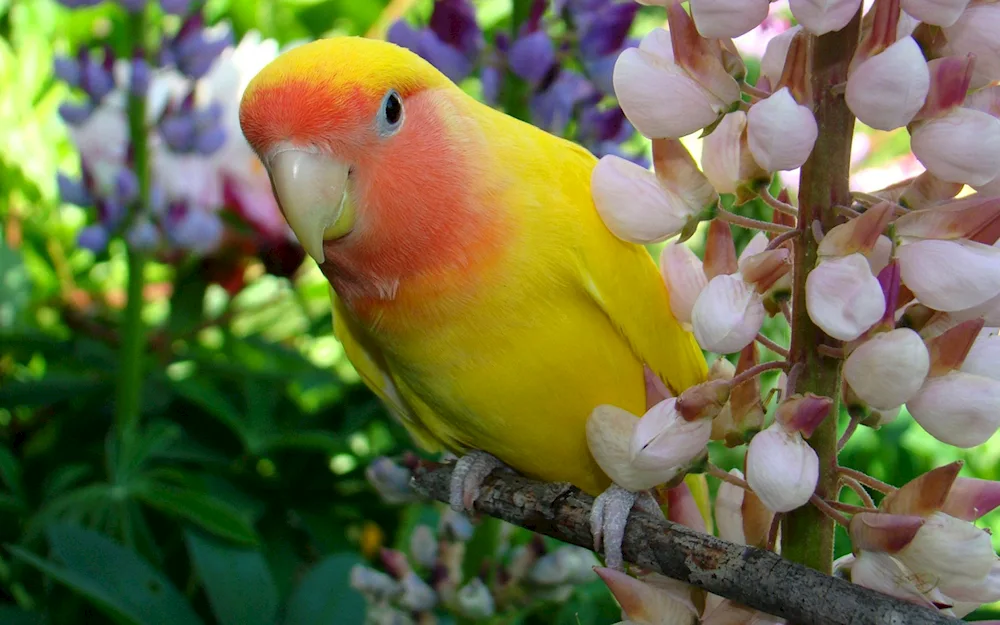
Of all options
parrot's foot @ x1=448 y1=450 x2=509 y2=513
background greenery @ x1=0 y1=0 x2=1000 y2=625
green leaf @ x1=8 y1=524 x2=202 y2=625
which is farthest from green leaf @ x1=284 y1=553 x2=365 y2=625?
parrot's foot @ x1=448 y1=450 x2=509 y2=513

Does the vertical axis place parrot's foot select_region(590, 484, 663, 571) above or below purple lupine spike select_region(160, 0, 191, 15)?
below

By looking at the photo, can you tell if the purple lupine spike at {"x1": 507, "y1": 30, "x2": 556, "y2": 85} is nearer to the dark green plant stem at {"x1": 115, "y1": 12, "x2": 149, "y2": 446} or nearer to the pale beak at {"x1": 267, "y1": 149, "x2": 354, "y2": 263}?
the pale beak at {"x1": 267, "y1": 149, "x2": 354, "y2": 263}

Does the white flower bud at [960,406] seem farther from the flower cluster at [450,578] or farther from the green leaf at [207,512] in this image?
the green leaf at [207,512]

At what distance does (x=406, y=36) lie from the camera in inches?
43.9

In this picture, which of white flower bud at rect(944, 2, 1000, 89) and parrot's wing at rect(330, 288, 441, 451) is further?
parrot's wing at rect(330, 288, 441, 451)

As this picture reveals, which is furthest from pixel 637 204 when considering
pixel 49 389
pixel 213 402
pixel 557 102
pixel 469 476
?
pixel 49 389

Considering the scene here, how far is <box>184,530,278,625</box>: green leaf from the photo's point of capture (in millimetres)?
1049

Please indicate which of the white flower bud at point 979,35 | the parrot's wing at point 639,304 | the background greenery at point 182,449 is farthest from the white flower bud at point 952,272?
the background greenery at point 182,449

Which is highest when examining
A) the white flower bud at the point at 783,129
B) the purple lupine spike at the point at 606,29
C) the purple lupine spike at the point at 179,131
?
the white flower bud at the point at 783,129

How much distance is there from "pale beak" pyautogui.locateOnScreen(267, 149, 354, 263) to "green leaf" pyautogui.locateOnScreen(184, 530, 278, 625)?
0.49m

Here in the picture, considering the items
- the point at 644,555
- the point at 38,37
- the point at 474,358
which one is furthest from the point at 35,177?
the point at 644,555

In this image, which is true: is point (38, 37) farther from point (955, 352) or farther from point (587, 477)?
point (955, 352)

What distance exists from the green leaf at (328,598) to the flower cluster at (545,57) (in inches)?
22.6

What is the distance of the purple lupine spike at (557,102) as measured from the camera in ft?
3.58
